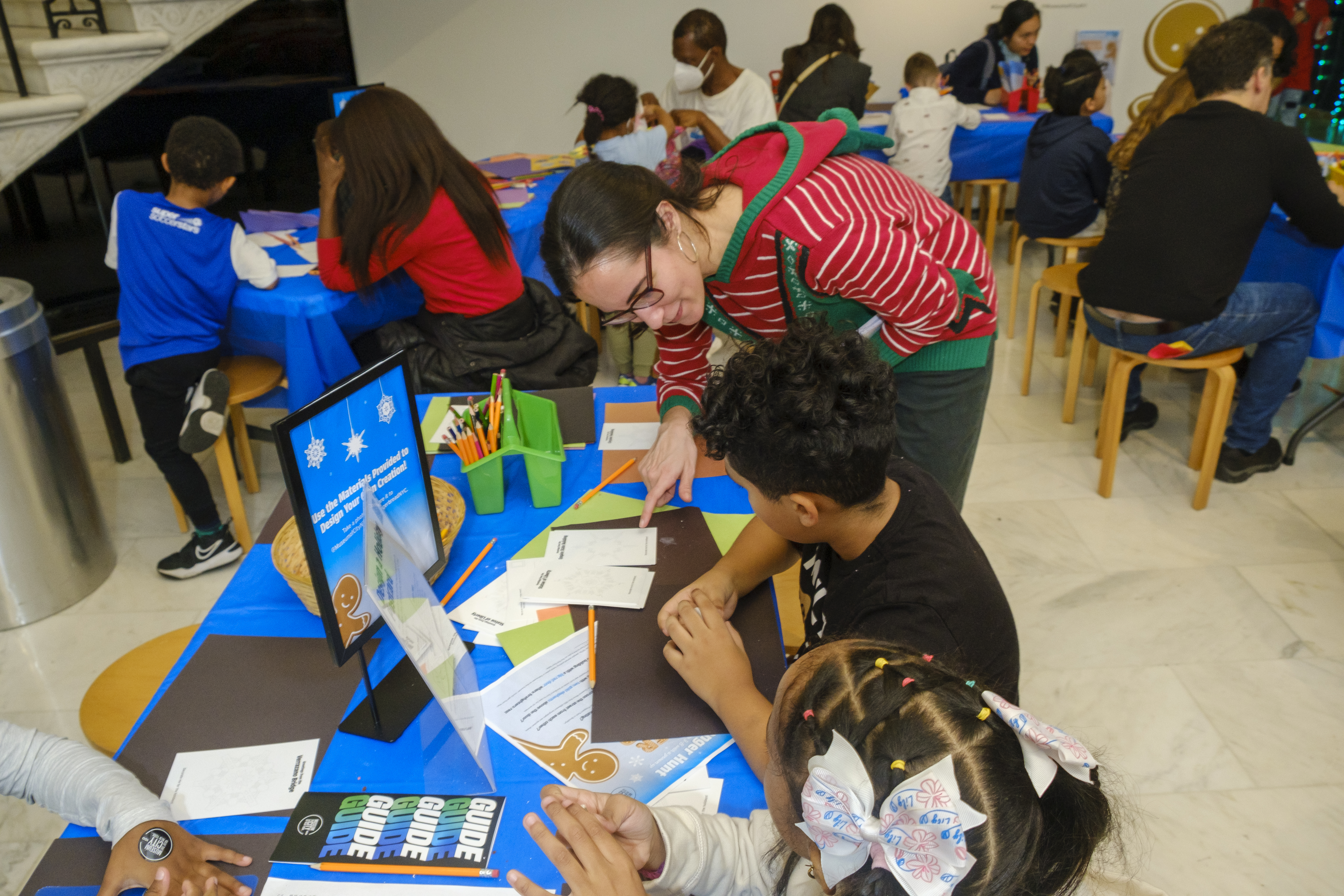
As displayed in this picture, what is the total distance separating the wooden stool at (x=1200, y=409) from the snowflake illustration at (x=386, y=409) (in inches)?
91.6

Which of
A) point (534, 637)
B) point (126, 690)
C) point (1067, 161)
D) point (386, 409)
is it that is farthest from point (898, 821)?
point (1067, 161)

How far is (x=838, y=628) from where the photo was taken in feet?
3.58

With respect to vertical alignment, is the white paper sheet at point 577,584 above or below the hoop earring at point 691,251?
below

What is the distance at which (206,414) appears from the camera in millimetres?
2350

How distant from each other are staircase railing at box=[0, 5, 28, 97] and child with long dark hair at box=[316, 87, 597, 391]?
125cm

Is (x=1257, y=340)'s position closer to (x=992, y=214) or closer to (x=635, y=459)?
(x=635, y=459)

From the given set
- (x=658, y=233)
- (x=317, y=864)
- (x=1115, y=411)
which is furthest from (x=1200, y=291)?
(x=317, y=864)

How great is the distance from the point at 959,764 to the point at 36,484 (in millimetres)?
2409

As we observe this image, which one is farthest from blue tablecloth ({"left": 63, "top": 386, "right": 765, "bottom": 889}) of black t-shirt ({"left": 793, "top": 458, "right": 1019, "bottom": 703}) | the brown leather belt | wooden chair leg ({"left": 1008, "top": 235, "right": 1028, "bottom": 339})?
wooden chair leg ({"left": 1008, "top": 235, "right": 1028, "bottom": 339})

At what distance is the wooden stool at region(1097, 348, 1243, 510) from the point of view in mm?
2586

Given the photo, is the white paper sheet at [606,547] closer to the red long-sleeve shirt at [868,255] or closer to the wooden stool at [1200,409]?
the red long-sleeve shirt at [868,255]

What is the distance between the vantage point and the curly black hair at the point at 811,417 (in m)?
1.02

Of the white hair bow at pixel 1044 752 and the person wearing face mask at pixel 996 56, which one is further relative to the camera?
the person wearing face mask at pixel 996 56

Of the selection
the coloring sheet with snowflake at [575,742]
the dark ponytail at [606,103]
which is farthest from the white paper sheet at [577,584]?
the dark ponytail at [606,103]
